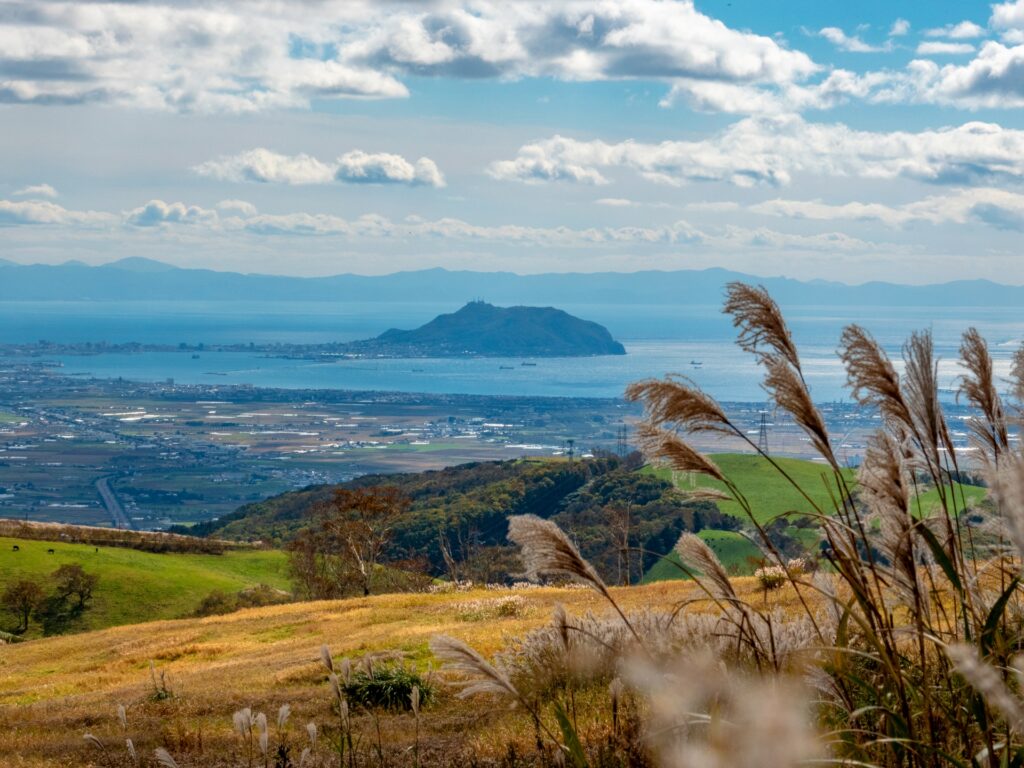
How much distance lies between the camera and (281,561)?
166 feet

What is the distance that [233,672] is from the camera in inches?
569

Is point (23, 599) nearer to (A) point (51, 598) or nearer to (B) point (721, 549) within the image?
(A) point (51, 598)

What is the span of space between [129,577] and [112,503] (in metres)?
91.5

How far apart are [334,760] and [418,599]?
16.0m

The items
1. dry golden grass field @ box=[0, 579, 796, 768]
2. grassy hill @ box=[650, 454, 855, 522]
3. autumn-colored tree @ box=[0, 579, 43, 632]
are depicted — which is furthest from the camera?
grassy hill @ box=[650, 454, 855, 522]

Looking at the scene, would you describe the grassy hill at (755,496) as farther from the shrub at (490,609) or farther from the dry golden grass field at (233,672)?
the shrub at (490,609)

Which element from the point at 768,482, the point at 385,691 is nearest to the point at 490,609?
the point at 385,691

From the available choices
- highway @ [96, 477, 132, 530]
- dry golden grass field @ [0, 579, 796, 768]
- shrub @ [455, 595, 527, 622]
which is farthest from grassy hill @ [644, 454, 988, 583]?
highway @ [96, 477, 132, 530]

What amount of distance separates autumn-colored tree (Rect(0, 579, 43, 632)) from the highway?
236 feet

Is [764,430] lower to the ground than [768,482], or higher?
higher

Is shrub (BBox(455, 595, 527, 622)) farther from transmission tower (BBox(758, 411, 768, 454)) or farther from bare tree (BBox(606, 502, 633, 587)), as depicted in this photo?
transmission tower (BBox(758, 411, 768, 454))

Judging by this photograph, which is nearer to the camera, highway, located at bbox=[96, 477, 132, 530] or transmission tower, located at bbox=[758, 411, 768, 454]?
transmission tower, located at bbox=[758, 411, 768, 454]

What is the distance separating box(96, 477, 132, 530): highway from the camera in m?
113

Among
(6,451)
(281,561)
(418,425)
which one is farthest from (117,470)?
(281,561)
